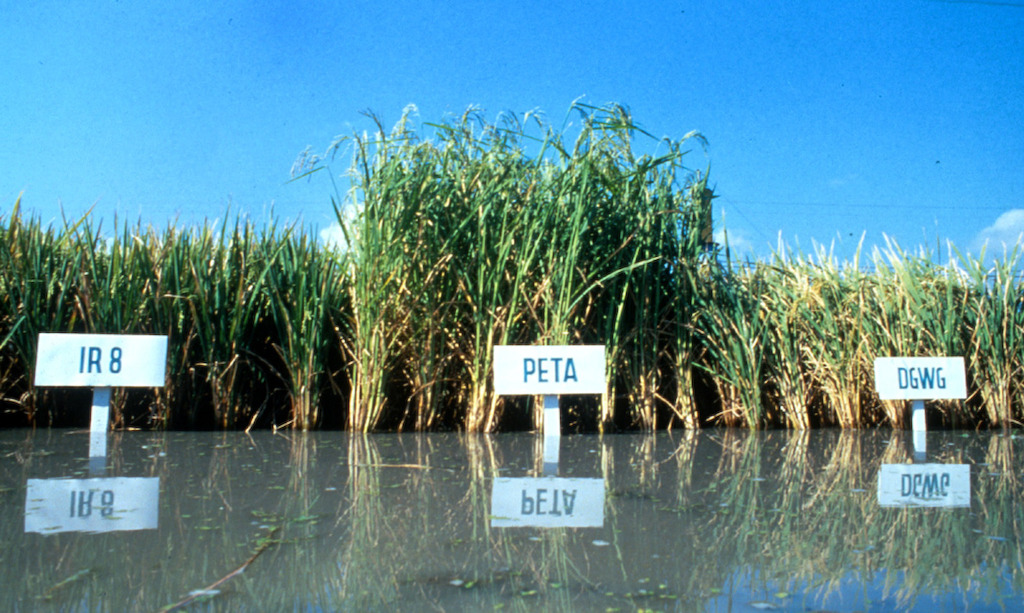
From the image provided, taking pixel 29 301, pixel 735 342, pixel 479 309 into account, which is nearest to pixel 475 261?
pixel 479 309

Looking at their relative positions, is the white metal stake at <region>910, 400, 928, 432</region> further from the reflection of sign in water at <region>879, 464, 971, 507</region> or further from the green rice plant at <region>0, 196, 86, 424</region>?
the green rice plant at <region>0, 196, 86, 424</region>

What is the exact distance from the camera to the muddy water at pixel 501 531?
132 cm

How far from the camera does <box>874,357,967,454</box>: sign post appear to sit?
3812 millimetres

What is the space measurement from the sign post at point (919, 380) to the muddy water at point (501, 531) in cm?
86

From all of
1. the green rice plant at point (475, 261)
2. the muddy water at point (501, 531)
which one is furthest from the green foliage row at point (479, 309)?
the muddy water at point (501, 531)

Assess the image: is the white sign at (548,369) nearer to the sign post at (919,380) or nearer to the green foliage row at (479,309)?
the green foliage row at (479,309)

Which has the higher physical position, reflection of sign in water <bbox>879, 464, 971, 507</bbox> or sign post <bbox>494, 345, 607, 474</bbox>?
sign post <bbox>494, 345, 607, 474</bbox>

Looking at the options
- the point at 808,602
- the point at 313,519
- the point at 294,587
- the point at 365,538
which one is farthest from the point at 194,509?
the point at 808,602

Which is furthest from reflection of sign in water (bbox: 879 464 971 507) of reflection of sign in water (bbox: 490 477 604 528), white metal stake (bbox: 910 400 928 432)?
white metal stake (bbox: 910 400 928 432)

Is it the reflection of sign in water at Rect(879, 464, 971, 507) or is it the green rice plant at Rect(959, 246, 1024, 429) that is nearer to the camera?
the reflection of sign in water at Rect(879, 464, 971, 507)

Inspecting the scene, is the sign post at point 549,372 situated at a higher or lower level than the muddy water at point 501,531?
higher

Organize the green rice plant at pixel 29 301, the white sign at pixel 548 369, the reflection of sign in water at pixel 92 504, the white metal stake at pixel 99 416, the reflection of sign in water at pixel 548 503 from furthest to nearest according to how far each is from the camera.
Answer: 1. the green rice plant at pixel 29 301
2. the white sign at pixel 548 369
3. the white metal stake at pixel 99 416
4. the reflection of sign in water at pixel 548 503
5. the reflection of sign in water at pixel 92 504

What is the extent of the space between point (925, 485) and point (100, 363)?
327 cm

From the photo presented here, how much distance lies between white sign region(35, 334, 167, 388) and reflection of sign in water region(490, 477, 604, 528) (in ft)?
6.04
